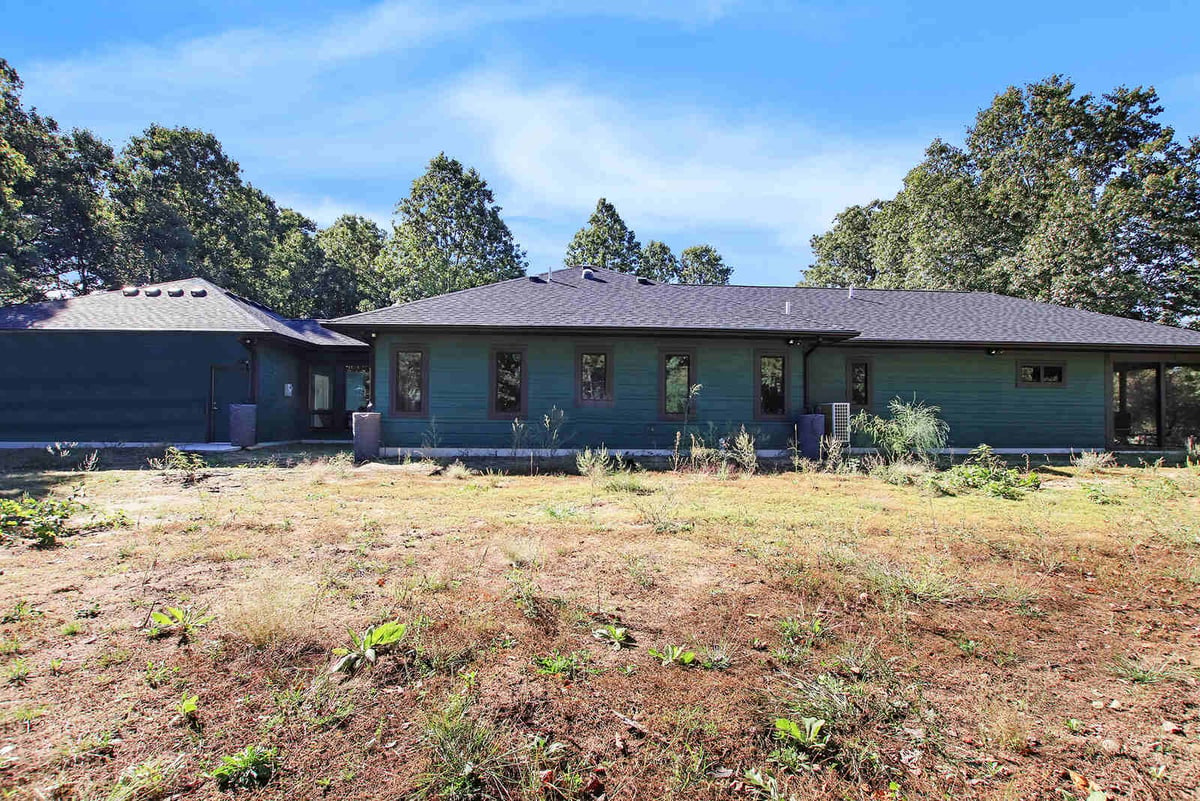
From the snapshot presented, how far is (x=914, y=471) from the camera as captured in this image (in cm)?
883

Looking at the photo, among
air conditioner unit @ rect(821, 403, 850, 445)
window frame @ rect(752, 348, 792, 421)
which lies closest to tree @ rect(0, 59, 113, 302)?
window frame @ rect(752, 348, 792, 421)

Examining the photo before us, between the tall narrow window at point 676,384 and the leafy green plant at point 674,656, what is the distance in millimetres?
9349

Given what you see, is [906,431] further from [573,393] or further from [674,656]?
[674,656]

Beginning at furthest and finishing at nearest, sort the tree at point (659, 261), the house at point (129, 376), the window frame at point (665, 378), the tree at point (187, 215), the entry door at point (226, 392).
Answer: the tree at point (659, 261)
the tree at point (187, 215)
the entry door at point (226, 392)
the house at point (129, 376)
the window frame at point (665, 378)

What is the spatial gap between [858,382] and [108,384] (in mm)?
18457

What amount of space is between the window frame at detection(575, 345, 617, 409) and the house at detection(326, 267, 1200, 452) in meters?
0.03

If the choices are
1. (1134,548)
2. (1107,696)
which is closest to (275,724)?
(1107,696)

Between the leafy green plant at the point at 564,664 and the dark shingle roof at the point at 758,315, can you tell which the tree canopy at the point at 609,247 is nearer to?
the dark shingle roof at the point at 758,315

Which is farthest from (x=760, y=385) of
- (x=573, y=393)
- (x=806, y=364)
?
(x=573, y=393)

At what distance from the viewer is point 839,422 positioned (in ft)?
38.9

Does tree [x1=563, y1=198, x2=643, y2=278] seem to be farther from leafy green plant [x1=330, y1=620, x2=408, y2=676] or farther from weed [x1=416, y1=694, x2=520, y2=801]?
weed [x1=416, y1=694, x2=520, y2=801]

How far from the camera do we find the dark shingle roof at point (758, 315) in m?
11.5

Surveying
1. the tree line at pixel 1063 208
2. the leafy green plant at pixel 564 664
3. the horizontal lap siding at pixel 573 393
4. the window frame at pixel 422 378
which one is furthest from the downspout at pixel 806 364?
the tree line at pixel 1063 208

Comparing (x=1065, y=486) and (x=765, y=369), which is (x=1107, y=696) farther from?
(x=765, y=369)
